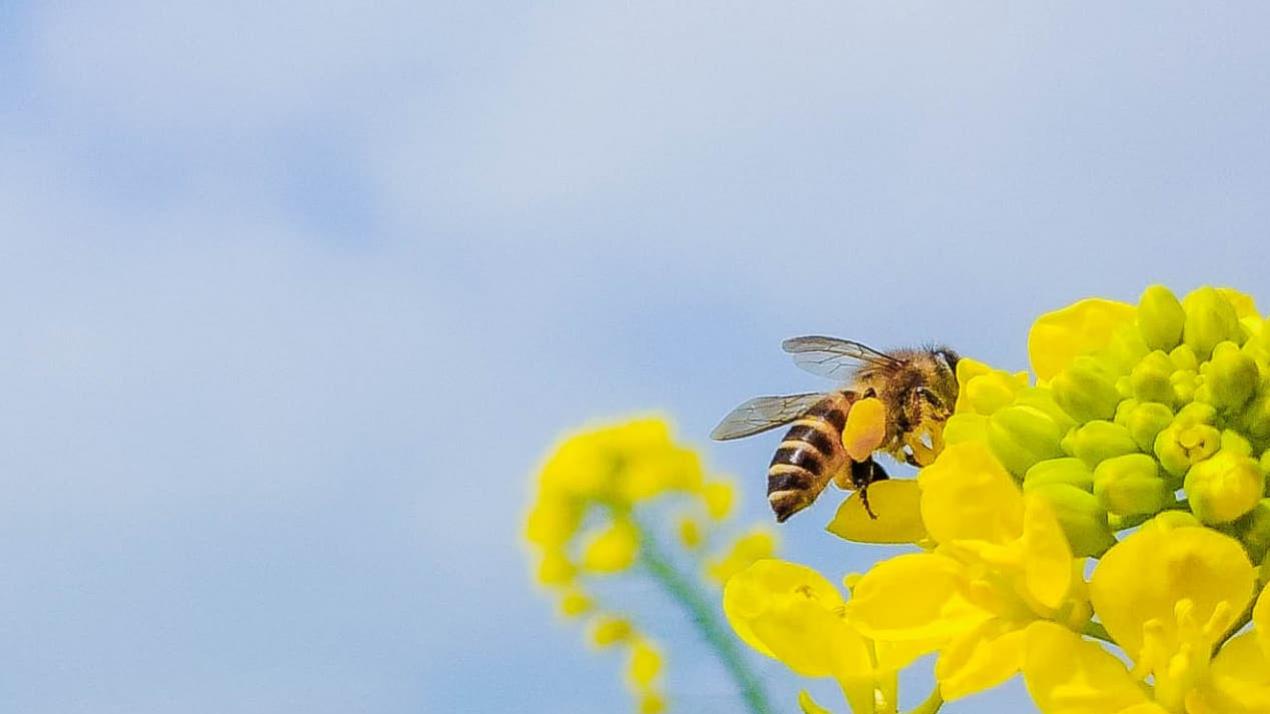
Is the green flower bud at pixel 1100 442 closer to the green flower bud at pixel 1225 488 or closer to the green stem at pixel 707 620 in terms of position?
the green flower bud at pixel 1225 488

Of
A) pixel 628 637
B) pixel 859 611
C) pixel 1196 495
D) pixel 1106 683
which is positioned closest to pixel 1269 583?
pixel 1196 495

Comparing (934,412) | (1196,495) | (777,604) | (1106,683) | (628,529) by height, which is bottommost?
(1106,683)

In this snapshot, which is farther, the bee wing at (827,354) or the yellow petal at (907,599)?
the bee wing at (827,354)

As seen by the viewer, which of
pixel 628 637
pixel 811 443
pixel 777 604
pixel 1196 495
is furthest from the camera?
pixel 628 637

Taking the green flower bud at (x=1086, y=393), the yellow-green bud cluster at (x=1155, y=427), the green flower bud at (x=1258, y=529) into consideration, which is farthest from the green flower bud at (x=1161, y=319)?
the green flower bud at (x=1258, y=529)

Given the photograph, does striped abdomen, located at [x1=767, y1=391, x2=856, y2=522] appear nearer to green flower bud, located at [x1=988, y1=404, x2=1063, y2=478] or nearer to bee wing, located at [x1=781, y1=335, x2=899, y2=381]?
bee wing, located at [x1=781, y1=335, x2=899, y2=381]

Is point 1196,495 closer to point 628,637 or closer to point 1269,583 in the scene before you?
point 1269,583

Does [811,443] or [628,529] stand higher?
[628,529]
